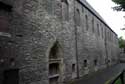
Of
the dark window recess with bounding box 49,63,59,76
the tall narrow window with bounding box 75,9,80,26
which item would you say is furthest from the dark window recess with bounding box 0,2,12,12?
the tall narrow window with bounding box 75,9,80,26

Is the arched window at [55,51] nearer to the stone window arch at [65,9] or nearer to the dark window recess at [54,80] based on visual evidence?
the dark window recess at [54,80]

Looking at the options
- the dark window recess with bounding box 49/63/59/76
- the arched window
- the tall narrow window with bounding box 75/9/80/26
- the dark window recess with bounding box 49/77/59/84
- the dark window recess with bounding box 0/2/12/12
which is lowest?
the dark window recess with bounding box 49/77/59/84

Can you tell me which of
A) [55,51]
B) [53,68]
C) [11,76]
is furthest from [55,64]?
[11,76]

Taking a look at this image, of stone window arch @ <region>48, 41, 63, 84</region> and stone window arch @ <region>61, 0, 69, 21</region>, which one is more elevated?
stone window arch @ <region>61, 0, 69, 21</region>

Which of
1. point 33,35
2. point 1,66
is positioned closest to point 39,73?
point 33,35

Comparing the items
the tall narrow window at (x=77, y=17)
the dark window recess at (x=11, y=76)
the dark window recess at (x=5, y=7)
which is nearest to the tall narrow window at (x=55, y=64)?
the dark window recess at (x=11, y=76)

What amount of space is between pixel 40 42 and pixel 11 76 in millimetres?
2746

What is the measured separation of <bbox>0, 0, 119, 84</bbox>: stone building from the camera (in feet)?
21.3

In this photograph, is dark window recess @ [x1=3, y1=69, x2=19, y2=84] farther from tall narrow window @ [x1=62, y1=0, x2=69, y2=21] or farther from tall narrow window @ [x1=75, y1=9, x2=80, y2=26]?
tall narrow window @ [x1=75, y1=9, x2=80, y2=26]

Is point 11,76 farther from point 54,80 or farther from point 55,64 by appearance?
point 55,64

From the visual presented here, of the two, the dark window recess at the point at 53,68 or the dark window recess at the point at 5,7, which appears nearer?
the dark window recess at the point at 5,7

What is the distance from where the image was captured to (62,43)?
11.2 metres

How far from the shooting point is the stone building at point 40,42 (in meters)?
6.50

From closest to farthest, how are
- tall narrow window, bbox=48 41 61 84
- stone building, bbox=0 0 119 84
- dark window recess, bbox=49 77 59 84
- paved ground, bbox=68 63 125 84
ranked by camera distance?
stone building, bbox=0 0 119 84
dark window recess, bbox=49 77 59 84
tall narrow window, bbox=48 41 61 84
paved ground, bbox=68 63 125 84
